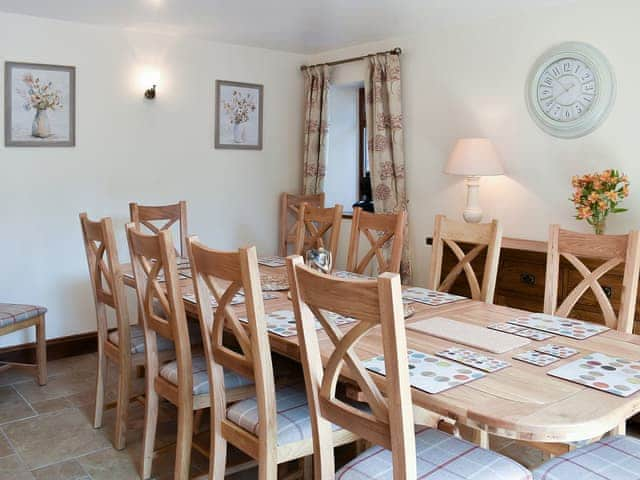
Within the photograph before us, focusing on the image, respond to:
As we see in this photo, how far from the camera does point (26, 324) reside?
358cm

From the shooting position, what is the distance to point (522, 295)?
348cm

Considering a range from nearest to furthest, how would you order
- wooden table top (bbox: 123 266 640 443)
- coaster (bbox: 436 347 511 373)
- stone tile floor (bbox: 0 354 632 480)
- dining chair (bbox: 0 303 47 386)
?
wooden table top (bbox: 123 266 640 443) < coaster (bbox: 436 347 511 373) < stone tile floor (bbox: 0 354 632 480) < dining chair (bbox: 0 303 47 386)

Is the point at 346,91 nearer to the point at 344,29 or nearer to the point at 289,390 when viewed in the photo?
the point at 344,29

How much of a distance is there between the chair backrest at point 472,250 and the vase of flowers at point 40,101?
2.62 meters

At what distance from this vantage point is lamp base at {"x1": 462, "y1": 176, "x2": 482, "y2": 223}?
3.86 metres

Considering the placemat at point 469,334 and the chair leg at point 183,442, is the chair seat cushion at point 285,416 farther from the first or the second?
the placemat at point 469,334

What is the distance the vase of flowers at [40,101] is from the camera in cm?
395

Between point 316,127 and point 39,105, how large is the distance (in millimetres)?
2031

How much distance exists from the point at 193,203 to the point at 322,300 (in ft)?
11.0

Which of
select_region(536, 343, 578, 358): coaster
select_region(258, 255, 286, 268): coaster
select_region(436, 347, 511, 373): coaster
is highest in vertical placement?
select_region(536, 343, 578, 358): coaster

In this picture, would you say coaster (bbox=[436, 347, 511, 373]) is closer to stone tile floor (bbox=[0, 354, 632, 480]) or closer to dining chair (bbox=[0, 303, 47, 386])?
stone tile floor (bbox=[0, 354, 632, 480])

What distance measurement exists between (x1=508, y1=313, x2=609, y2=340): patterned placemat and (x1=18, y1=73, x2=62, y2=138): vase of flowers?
318cm

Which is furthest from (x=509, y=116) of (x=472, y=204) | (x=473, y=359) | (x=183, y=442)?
(x=183, y=442)

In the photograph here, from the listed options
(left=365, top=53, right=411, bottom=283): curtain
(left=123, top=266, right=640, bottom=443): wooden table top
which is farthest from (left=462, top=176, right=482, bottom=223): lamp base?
(left=123, top=266, right=640, bottom=443): wooden table top
